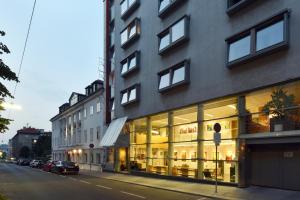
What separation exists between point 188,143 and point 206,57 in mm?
5794

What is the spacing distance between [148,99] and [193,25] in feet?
27.6

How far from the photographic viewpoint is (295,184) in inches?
777

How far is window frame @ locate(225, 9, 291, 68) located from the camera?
19.9 m

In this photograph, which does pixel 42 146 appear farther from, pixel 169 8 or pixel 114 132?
pixel 169 8

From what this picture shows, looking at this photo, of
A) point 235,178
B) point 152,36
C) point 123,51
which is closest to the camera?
point 235,178

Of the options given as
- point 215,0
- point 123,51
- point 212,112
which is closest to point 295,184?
point 212,112

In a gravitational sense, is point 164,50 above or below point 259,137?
above

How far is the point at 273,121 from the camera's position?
2091 cm

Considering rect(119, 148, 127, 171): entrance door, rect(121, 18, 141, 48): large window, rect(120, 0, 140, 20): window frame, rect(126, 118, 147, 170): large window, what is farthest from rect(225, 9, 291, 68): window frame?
rect(119, 148, 127, 171): entrance door

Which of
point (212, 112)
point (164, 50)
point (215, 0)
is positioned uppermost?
point (215, 0)

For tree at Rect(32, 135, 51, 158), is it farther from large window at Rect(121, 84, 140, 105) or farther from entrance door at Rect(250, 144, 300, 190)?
entrance door at Rect(250, 144, 300, 190)

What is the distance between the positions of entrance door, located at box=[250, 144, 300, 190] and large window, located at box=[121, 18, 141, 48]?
17911 millimetres

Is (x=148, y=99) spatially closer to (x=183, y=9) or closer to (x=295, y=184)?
(x=183, y=9)

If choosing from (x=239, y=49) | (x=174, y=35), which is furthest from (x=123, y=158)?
(x=239, y=49)
